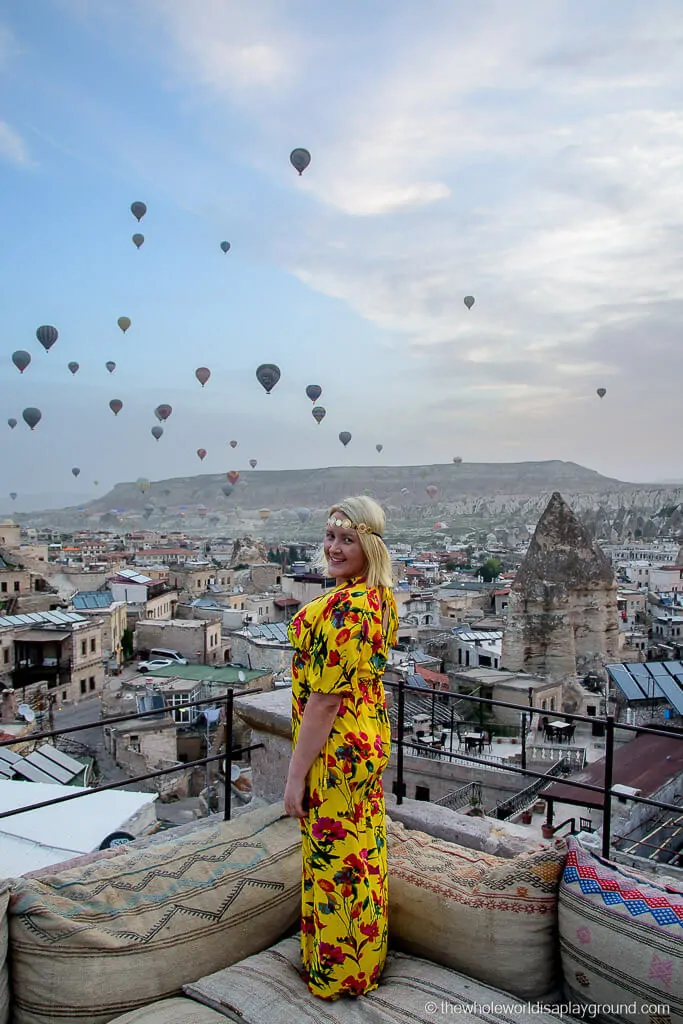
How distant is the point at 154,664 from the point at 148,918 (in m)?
23.7

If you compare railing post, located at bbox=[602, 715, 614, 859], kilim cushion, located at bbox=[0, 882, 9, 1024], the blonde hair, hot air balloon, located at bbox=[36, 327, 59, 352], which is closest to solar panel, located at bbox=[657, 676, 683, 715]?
railing post, located at bbox=[602, 715, 614, 859]

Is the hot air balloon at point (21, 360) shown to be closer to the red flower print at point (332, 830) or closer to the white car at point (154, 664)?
the white car at point (154, 664)

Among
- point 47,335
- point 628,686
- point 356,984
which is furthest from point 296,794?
point 47,335

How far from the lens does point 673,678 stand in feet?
48.4

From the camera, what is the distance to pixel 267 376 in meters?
40.9

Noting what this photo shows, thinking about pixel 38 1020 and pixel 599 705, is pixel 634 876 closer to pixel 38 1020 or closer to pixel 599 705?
pixel 38 1020

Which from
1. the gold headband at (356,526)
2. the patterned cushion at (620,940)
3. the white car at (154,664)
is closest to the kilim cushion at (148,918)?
the patterned cushion at (620,940)

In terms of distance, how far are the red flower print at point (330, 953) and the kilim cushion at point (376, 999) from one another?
0.12m

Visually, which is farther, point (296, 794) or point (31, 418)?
point (31, 418)

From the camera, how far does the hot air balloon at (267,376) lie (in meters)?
40.7

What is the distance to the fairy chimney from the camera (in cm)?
2258

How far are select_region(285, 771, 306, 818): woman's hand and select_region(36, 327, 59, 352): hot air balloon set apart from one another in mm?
40064

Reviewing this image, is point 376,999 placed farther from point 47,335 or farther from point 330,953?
point 47,335

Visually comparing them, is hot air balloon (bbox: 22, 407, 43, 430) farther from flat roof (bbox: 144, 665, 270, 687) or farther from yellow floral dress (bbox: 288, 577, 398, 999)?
yellow floral dress (bbox: 288, 577, 398, 999)
